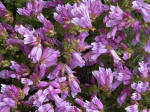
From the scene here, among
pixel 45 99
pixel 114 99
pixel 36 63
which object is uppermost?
pixel 36 63

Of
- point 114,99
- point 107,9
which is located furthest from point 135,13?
point 114,99

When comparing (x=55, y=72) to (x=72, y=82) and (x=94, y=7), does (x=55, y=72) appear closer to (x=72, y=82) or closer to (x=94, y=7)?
(x=72, y=82)

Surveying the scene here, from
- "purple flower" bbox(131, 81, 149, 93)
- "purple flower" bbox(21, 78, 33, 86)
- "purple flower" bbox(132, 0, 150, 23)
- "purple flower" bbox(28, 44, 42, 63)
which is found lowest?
"purple flower" bbox(131, 81, 149, 93)

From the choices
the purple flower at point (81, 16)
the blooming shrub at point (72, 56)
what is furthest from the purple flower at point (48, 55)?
the purple flower at point (81, 16)

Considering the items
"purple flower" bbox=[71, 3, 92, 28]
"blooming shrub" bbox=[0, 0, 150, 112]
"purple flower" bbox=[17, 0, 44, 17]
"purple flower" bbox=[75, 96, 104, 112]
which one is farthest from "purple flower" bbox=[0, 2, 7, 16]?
"purple flower" bbox=[75, 96, 104, 112]

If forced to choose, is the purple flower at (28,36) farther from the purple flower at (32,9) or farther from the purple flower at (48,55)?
the purple flower at (32,9)

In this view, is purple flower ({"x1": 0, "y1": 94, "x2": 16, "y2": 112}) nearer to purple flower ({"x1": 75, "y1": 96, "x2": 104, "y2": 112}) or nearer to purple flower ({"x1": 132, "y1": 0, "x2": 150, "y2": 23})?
purple flower ({"x1": 75, "y1": 96, "x2": 104, "y2": 112})

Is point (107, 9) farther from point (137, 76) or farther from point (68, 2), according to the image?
point (137, 76)

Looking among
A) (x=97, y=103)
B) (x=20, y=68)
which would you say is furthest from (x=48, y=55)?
(x=97, y=103)
